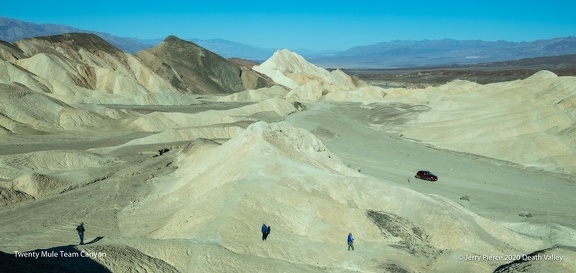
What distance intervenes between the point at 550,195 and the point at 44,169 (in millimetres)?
33923

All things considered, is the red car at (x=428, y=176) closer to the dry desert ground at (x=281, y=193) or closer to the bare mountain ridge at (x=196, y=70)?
the dry desert ground at (x=281, y=193)

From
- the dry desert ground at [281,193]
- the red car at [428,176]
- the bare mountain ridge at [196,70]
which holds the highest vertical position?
the bare mountain ridge at [196,70]

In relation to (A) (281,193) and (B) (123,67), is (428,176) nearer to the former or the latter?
(A) (281,193)

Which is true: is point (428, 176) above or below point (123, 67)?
below

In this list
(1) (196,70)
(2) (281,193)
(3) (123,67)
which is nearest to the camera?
(2) (281,193)

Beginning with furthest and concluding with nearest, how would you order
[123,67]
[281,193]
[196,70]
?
[196,70] → [123,67] → [281,193]

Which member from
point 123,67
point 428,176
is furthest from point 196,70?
point 428,176

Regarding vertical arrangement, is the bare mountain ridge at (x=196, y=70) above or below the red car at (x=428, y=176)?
above

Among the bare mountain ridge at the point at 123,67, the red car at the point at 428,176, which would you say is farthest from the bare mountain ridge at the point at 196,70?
the red car at the point at 428,176

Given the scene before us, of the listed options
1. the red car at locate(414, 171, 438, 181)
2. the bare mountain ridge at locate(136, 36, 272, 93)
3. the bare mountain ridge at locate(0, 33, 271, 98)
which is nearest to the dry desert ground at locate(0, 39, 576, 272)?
the red car at locate(414, 171, 438, 181)

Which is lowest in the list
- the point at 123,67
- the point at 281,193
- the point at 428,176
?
the point at 428,176

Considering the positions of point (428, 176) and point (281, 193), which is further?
point (428, 176)

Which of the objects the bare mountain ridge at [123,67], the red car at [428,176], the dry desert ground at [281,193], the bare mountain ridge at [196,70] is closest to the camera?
the dry desert ground at [281,193]

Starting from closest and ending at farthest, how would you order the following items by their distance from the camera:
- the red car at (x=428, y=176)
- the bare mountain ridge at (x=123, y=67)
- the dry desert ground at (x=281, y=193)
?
the dry desert ground at (x=281, y=193) → the red car at (x=428, y=176) → the bare mountain ridge at (x=123, y=67)
